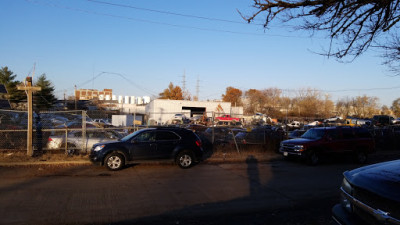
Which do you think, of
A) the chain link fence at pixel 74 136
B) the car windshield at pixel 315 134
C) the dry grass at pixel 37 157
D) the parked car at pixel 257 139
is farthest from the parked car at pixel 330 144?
the dry grass at pixel 37 157

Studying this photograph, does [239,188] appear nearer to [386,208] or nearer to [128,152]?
[128,152]

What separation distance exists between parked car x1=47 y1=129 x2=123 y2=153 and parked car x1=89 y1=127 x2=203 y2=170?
331cm

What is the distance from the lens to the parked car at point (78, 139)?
45.9ft

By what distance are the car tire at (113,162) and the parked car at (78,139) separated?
3.79 meters

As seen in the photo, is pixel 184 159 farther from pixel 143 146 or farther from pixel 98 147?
pixel 98 147

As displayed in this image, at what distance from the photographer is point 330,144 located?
46.5ft

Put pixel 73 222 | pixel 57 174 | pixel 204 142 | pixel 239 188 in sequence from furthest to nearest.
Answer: pixel 204 142 < pixel 57 174 < pixel 239 188 < pixel 73 222

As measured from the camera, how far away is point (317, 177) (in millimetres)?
10820

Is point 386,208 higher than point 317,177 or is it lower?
higher

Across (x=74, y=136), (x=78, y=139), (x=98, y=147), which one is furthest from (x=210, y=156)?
(x=74, y=136)

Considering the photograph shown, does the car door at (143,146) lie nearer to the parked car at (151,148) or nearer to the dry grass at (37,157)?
the parked car at (151,148)

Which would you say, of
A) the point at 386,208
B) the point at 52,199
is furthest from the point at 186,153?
the point at 386,208

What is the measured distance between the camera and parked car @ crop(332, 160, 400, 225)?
3125 mm

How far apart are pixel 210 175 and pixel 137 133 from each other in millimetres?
3420
